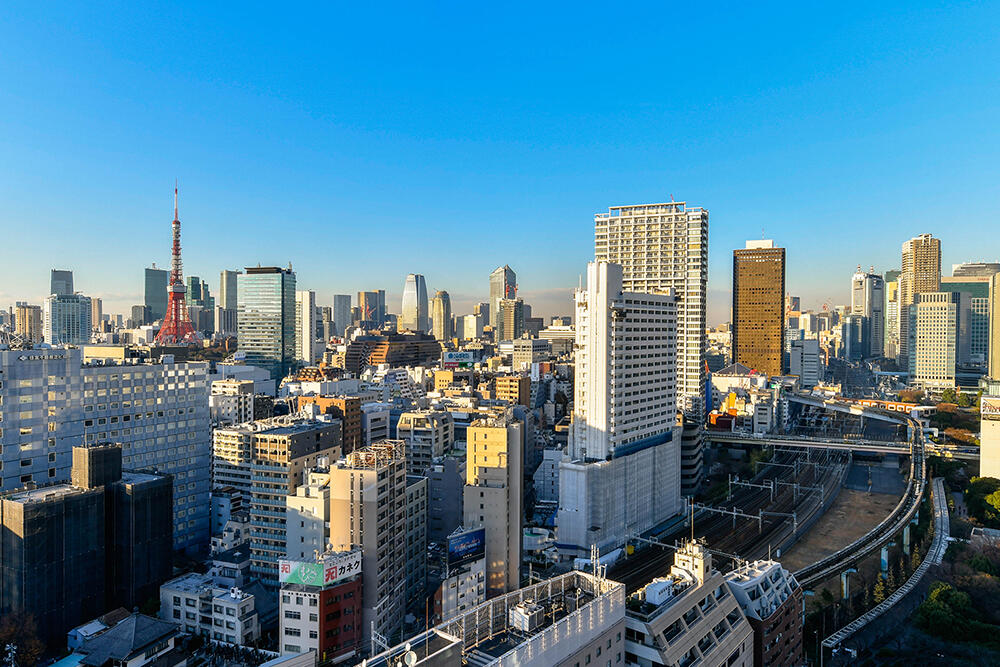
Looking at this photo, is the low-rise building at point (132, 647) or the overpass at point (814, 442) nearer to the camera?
the low-rise building at point (132, 647)

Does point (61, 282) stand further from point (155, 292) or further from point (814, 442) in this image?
point (814, 442)

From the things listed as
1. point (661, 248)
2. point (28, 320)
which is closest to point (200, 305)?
point (28, 320)

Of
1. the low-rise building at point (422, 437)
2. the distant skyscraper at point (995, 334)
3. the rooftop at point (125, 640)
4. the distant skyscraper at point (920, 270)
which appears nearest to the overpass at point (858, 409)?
the distant skyscraper at point (995, 334)

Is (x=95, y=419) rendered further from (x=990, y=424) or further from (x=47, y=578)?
(x=990, y=424)

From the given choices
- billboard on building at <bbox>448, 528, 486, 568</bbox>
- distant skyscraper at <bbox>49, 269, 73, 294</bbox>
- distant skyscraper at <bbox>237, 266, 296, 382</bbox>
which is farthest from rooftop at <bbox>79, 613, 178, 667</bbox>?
distant skyscraper at <bbox>49, 269, 73, 294</bbox>

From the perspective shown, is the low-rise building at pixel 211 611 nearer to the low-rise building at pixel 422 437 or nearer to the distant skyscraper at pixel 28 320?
the low-rise building at pixel 422 437
